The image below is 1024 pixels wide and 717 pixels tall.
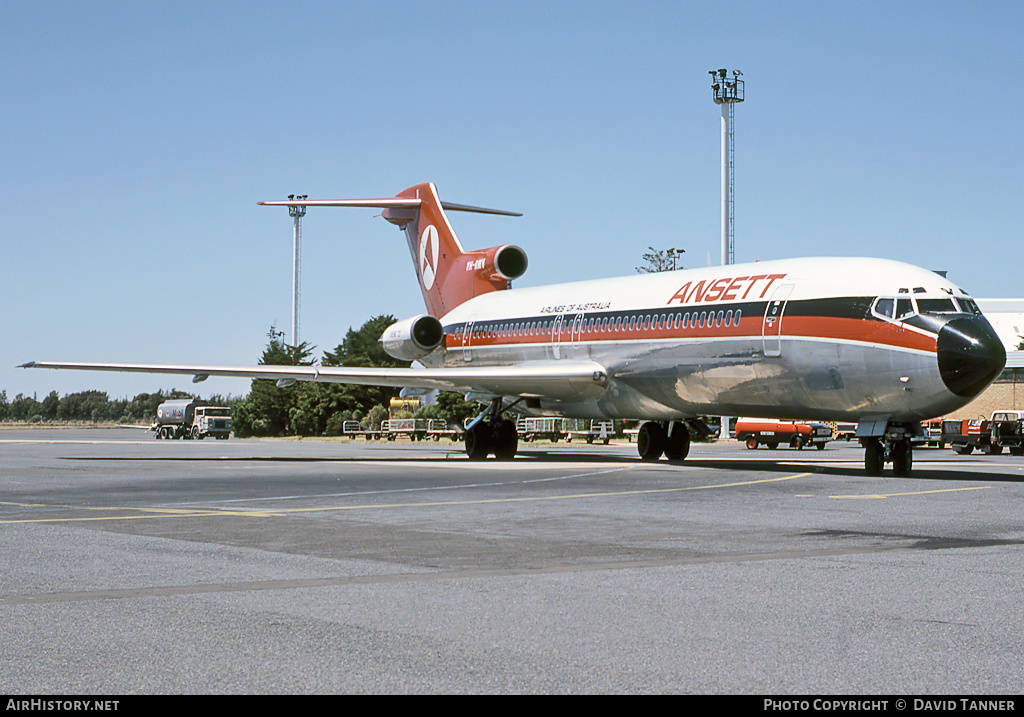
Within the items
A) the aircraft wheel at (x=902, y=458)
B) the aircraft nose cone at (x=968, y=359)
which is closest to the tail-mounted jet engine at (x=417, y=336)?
the aircraft wheel at (x=902, y=458)

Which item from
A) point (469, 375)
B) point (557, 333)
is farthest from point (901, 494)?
point (469, 375)

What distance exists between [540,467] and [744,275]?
20.3 ft

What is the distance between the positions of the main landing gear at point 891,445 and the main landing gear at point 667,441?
7.94 metres

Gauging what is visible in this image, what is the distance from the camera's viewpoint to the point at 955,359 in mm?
19594

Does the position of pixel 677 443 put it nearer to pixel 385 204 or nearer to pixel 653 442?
pixel 653 442

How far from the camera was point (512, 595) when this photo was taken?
7.70m

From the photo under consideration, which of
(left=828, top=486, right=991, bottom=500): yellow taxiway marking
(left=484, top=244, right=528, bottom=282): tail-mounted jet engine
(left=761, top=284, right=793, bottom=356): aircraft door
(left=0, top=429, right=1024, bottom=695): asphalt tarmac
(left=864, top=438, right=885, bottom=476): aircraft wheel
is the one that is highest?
(left=484, top=244, right=528, bottom=282): tail-mounted jet engine

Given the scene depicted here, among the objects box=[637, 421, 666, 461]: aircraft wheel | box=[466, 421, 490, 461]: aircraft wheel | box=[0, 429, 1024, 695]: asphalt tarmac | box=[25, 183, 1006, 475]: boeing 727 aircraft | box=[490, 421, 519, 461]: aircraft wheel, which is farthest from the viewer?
box=[490, 421, 519, 461]: aircraft wheel

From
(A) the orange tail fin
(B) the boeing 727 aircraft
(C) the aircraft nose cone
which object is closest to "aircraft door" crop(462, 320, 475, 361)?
(B) the boeing 727 aircraft

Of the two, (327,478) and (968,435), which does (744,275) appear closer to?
(327,478)

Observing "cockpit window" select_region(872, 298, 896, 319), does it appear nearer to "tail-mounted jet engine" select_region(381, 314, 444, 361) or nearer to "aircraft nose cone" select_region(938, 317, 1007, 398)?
"aircraft nose cone" select_region(938, 317, 1007, 398)

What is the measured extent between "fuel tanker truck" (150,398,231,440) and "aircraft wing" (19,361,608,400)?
127ft

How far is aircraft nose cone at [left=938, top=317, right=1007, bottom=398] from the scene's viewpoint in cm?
1950

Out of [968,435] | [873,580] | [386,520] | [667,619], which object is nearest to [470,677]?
[667,619]
